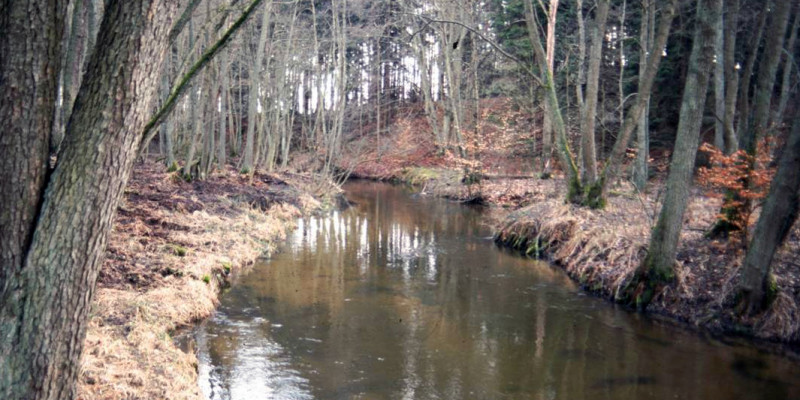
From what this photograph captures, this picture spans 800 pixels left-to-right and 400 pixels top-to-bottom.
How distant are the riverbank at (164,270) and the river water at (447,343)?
446 mm

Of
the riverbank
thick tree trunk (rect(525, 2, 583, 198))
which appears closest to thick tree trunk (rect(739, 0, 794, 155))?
thick tree trunk (rect(525, 2, 583, 198))

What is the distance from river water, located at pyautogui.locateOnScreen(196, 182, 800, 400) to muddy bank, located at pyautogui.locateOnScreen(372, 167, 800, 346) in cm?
51

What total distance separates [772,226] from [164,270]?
8515 mm

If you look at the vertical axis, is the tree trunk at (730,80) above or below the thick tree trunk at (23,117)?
above

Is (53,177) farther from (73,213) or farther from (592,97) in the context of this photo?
(592,97)

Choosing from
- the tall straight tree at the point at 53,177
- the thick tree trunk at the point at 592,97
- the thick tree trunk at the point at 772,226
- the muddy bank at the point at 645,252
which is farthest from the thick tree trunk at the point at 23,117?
the thick tree trunk at the point at 592,97

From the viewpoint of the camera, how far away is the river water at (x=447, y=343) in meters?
6.59

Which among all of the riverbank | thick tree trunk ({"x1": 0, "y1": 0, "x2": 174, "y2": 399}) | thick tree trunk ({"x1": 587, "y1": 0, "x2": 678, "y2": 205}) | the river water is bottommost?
the river water

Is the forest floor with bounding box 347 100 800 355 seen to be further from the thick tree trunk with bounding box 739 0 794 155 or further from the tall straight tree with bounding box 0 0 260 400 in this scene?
the tall straight tree with bounding box 0 0 260 400

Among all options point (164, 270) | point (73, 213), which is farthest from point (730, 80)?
point (73, 213)

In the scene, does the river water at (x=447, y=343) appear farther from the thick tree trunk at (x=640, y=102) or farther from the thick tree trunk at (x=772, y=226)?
the thick tree trunk at (x=640, y=102)

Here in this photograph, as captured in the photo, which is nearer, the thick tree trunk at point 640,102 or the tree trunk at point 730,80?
the tree trunk at point 730,80

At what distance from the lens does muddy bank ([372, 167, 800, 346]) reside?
27.3ft

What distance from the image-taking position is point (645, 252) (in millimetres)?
Answer: 10406
